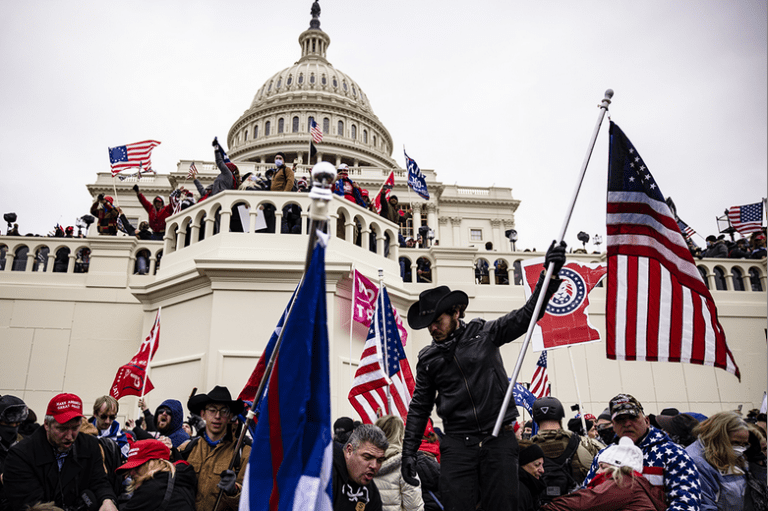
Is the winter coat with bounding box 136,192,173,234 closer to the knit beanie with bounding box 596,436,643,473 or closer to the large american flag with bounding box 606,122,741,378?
the large american flag with bounding box 606,122,741,378

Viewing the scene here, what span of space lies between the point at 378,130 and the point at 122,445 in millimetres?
66046

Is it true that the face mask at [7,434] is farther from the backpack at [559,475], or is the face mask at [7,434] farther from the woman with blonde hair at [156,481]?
the backpack at [559,475]

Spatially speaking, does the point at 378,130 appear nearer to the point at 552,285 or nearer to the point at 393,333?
the point at 393,333

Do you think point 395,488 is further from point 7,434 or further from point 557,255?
point 7,434

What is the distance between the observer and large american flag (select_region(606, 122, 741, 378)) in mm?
4473

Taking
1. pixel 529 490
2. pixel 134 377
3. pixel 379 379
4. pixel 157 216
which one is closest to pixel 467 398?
pixel 529 490

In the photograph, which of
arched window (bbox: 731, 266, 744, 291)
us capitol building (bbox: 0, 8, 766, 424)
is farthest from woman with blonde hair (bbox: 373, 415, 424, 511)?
arched window (bbox: 731, 266, 744, 291)

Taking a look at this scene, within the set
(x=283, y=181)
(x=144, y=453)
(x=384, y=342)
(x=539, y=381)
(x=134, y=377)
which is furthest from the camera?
(x=283, y=181)

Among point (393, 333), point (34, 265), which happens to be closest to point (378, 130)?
point (34, 265)

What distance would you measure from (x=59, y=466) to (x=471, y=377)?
3.21 metres

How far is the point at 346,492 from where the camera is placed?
394cm

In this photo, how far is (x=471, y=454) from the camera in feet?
13.0

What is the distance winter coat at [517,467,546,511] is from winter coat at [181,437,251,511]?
196 cm

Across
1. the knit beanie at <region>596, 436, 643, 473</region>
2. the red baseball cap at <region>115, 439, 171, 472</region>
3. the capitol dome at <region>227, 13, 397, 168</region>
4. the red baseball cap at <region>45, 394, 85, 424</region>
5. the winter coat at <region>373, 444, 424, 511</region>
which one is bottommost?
the winter coat at <region>373, 444, 424, 511</region>
